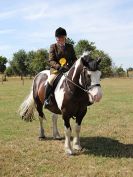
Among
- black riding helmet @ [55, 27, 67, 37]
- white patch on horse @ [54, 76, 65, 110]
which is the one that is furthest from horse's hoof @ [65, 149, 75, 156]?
black riding helmet @ [55, 27, 67, 37]

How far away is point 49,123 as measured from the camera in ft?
44.2

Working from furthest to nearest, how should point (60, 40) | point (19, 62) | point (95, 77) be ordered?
point (19, 62) → point (60, 40) → point (95, 77)

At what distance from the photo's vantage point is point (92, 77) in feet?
24.7

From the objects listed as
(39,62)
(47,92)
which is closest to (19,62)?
(39,62)

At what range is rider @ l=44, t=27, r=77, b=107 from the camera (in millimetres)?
8875

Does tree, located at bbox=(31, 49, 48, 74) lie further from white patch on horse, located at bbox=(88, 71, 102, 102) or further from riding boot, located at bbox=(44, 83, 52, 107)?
white patch on horse, located at bbox=(88, 71, 102, 102)

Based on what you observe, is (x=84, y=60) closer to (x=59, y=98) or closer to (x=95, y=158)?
(x=59, y=98)

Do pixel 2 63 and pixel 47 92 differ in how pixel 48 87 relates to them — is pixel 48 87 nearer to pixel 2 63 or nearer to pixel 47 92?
pixel 47 92

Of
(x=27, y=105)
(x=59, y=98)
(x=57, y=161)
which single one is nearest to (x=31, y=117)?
(x=27, y=105)

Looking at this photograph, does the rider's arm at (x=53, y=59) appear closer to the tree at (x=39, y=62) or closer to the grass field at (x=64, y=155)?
the grass field at (x=64, y=155)

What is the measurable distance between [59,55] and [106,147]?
246 cm

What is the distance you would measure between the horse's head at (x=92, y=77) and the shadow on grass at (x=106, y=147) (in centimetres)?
152

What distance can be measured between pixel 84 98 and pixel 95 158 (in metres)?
1.31

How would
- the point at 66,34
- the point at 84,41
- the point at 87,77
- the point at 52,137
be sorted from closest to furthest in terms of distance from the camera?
the point at 87,77
the point at 66,34
the point at 52,137
the point at 84,41
